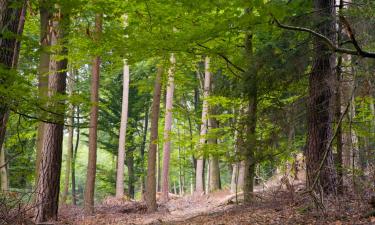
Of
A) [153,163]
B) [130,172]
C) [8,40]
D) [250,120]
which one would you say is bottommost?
[130,172]

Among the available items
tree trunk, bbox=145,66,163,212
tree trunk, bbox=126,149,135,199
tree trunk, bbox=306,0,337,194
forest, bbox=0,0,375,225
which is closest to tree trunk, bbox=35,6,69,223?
forest, bbox=0,0,375,225

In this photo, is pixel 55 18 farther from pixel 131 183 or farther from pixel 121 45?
pixel 131 183

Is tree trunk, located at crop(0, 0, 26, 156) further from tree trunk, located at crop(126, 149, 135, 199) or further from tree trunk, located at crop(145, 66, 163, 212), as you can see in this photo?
tree trunk, located at crop(126, 149, 135, 199)

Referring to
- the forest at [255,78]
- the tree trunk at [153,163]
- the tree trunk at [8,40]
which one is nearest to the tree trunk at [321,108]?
the forest at [255,78]

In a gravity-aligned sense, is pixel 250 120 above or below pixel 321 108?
below

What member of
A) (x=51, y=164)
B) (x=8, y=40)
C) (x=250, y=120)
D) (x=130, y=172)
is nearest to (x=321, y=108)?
(x=250, y=120)

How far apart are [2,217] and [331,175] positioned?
22.1ft

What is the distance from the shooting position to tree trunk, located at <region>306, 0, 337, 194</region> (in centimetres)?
791

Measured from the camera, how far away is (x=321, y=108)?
8.20 meters

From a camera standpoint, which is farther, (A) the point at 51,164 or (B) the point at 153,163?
(B) the point at 153,163

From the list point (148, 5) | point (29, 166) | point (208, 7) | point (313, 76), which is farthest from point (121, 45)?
point (29, 166)

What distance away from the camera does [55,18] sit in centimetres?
557

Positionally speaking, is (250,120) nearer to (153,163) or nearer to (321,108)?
(321,108)

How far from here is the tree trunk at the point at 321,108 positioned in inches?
312
